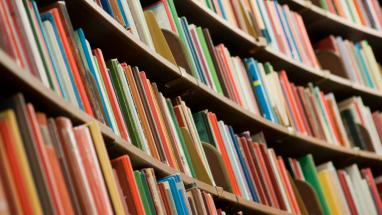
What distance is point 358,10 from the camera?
14.6ft

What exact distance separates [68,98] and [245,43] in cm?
174

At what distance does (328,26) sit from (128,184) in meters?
2.49

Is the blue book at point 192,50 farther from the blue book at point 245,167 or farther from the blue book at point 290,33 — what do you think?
the blue book at point 290,33

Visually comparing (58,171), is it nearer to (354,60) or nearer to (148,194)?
(148,194)

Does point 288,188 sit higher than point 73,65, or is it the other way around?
point 73,65

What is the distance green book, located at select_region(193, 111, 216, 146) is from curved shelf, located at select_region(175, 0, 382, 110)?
1.34ft

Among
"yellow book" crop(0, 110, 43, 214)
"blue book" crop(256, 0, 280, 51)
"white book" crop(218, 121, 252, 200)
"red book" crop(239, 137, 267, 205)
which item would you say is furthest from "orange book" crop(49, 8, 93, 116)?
"blue book" crop(256, 0, 280, 51)

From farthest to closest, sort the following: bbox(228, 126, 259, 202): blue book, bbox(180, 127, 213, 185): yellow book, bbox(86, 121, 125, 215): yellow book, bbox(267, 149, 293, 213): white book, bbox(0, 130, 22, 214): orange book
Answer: bbox(267, 149, 293, 213): white book → bbox(228, 126, 259, 202): blue book → bbox(180, 127, 213, 185): yellow book → bbox(86, 121, 125, 215): yellow book → bbox(0, 130, 22, 214): orange book

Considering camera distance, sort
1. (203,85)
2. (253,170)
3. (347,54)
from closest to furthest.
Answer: (203,85), (253,170), (347,54)

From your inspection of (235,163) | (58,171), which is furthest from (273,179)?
(58,171)

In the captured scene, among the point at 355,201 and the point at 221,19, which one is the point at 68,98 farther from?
the point at 355,201

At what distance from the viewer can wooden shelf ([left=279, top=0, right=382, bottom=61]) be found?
4.18m

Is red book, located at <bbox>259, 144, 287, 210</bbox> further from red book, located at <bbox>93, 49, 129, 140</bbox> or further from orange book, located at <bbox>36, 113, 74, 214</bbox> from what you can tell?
orange book, located at <bbox>36, 113, 74, 214</bbox>

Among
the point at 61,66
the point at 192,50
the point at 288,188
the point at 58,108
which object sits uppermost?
the point at 192,50
